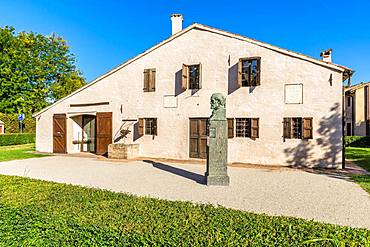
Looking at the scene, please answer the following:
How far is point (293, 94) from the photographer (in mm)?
10625

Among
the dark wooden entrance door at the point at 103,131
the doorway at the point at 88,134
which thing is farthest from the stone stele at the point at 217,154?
the doorway at the point at 88,134

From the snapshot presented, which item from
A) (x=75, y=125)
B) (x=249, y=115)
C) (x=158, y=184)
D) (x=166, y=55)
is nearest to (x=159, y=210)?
(x=158, y=184)

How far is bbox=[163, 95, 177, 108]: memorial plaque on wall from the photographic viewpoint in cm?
1278

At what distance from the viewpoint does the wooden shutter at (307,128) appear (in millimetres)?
10291

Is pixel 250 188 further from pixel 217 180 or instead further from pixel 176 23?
pixel 176 23

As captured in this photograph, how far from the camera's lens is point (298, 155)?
10531 mm

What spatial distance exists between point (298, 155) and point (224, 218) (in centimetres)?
843

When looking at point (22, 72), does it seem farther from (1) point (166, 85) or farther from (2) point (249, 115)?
(2) point (249, 115)

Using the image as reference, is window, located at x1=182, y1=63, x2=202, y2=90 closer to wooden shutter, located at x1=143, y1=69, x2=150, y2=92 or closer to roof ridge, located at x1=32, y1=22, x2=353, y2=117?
roof ridge, located at x1=32, y1=22, x2=353, y2=117

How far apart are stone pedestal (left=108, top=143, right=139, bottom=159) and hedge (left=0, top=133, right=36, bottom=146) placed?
14.5 meters

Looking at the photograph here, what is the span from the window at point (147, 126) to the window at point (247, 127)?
4.50m

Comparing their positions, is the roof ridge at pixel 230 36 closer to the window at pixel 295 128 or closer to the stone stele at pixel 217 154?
the window at pixel 295 128

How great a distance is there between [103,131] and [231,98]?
7.87 meters

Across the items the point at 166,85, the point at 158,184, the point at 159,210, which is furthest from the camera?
the point at 166,85
